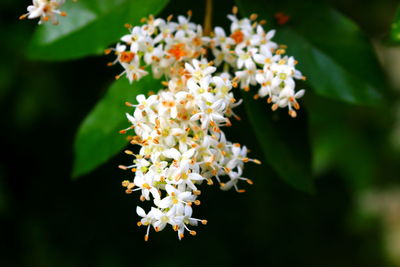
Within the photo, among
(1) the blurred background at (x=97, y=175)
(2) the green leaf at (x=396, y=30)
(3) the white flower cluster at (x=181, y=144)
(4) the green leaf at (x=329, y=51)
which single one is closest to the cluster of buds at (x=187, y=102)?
(3) the white flower cluster at (x=181, y=144)

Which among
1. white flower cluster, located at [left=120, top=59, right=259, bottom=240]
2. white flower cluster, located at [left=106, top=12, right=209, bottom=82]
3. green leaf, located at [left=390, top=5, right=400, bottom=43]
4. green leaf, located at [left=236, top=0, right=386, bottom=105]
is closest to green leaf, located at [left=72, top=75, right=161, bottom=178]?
white flower cluster, located at [left=106, top=12, right=209, bottom=82]

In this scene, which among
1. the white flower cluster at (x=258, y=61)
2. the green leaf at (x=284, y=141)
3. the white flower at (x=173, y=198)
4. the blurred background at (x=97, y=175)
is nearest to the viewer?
the white flower at (x=173, y=198)

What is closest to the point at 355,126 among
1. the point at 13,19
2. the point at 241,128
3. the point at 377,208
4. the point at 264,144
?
the point at 377,208

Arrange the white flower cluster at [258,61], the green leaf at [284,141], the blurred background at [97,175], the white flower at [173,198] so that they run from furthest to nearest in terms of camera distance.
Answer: the blurred background at [97,175]
the green leaf at [284,141]
the white flower cluster at [258,61]
the white flower at [173,198]

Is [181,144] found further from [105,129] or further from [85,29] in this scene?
[85,29]

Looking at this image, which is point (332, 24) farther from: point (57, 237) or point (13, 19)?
point (57, 237)

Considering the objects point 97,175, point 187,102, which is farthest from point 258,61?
point 97,175

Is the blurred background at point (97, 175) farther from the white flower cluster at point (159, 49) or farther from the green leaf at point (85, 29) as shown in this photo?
the white flower cluster at point (159, 49)
